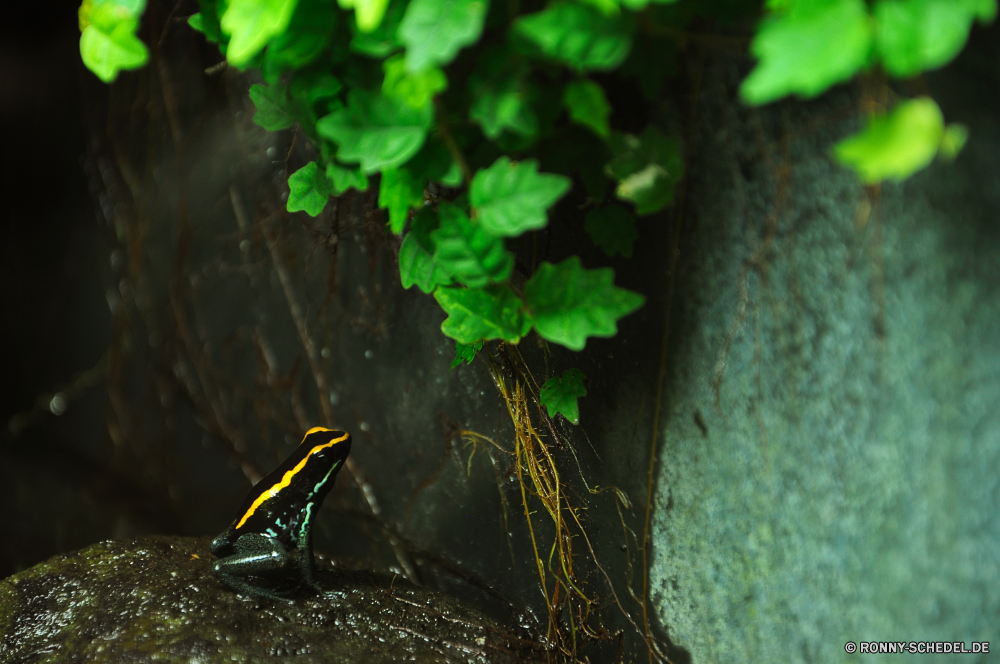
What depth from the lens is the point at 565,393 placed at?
1.56 m

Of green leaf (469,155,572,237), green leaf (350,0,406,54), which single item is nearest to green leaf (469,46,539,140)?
green leaf (469,155,572,237)

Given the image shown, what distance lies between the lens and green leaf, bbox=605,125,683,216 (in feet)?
3.84

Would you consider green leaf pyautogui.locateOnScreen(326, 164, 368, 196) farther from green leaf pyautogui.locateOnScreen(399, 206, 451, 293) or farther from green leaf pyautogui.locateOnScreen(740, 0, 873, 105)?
green leaf pyautogui.locateOnScreen(740, 0, 873, 105)

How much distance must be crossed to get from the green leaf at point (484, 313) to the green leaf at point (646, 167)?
31 centimetres

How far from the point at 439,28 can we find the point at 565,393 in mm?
880

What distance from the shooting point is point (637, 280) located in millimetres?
1419

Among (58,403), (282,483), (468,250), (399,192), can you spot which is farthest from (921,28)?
(58,403)

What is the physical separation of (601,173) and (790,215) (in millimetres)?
358

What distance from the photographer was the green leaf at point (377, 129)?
3.80 ft

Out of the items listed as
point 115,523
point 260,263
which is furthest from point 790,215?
point 115,523

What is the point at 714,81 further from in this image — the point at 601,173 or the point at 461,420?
the point at 461,420

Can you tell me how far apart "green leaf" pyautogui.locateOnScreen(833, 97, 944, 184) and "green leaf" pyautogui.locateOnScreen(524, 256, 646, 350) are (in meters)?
0.40

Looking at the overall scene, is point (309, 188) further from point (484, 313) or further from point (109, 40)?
point (484, 313)

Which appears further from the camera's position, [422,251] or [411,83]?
[422,251]
